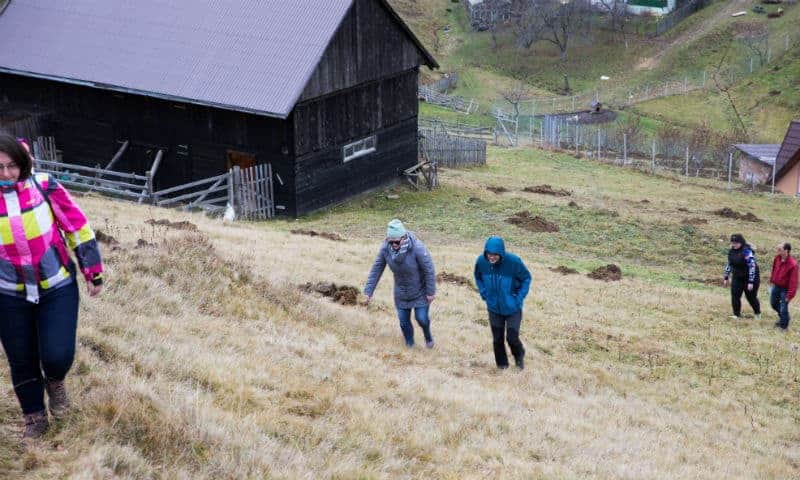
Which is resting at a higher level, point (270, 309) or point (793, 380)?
point (270, 309)

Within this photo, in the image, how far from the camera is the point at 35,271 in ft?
19.4

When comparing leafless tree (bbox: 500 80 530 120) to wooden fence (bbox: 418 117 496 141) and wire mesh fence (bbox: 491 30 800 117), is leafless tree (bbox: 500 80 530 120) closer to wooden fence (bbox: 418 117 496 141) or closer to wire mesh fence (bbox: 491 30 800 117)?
wire mesh fence (bbox: 491 30 800 117)

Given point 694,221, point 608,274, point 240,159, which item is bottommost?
point 694,221

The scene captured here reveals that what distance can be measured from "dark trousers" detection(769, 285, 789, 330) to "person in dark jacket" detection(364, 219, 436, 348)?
8301 mm

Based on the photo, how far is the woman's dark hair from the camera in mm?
5738

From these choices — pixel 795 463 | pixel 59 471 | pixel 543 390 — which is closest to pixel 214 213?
pixel 543 390

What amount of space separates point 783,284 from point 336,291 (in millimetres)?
8482

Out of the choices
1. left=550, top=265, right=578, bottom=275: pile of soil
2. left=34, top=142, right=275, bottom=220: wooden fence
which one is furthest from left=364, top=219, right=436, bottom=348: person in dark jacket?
left=34, top=142, right=275, bottom=220: wooden fence

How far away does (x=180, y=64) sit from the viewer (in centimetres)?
2805

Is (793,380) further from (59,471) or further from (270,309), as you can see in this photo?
(59,471)

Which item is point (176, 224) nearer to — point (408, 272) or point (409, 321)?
point (409, 321)

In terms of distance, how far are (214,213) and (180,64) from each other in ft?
16.7

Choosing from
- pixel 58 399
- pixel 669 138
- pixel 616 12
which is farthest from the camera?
pixel 616 12

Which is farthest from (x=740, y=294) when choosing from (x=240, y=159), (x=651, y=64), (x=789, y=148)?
(x=651, y=64)
